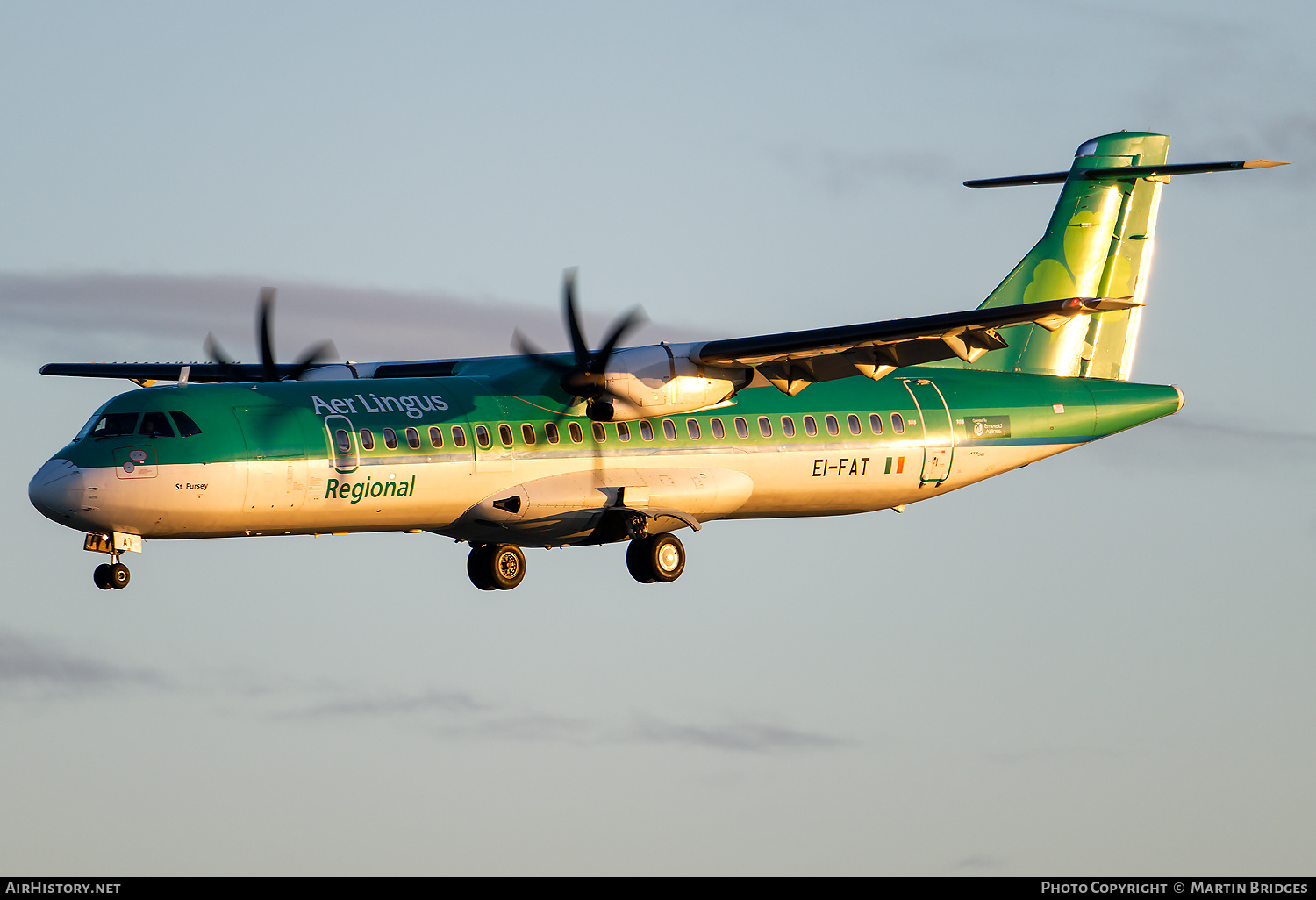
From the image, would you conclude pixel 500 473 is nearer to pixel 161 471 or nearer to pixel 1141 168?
pixel 161 471

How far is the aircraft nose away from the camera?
2778 cm

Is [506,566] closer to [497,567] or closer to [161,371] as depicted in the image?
[497,567]

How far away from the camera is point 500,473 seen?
1227 inches

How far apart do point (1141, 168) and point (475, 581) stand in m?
16.6

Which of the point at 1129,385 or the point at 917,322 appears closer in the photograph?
the point at 917,322

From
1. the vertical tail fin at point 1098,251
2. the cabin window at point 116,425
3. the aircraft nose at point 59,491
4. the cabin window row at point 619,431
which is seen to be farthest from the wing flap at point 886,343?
the aircraft nose at point 59,491

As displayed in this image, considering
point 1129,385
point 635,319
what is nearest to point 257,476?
point 635,319

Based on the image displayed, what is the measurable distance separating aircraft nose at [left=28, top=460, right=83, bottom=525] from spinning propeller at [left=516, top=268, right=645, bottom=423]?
826 cm

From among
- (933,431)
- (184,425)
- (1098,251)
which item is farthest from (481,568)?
(1098,251)

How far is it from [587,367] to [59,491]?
29.4 feet

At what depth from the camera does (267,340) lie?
34.4 meters

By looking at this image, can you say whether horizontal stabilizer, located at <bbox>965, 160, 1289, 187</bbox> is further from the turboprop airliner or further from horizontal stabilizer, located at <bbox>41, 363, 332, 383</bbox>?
horizontal stabilizer, located at <bbox>41, 363, 332, 383</bbox>

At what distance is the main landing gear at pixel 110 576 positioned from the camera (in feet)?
92.3

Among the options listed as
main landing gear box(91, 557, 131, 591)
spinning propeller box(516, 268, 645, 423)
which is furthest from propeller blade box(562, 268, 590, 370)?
main landing gear box(91, 557, 131, 591)
